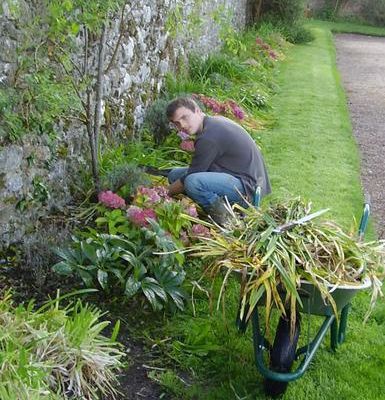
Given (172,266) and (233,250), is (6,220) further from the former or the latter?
(233,250)

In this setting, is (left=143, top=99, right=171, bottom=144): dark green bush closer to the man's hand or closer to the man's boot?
the man's hand

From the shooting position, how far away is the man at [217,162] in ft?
15.4

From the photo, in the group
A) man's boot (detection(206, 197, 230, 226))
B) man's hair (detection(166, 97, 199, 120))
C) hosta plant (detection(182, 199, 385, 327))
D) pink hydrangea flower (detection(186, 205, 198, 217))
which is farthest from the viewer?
man's boot (detection(206, 197, 230, 226))

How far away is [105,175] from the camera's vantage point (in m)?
5.18

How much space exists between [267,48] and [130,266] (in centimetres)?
1186

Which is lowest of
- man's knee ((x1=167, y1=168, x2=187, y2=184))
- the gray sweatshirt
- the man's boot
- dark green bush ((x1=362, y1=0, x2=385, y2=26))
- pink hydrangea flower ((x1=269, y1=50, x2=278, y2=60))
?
dark green bush ((x1=362, y1=0, x2=385, y2=26))

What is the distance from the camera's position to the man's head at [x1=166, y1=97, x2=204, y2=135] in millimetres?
4617

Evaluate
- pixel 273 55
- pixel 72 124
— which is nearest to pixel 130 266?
pixel 72 124

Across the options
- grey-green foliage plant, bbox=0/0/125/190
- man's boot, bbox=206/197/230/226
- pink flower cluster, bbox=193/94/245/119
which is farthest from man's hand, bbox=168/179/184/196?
pink flower cluster, bbox=193/94/245/119

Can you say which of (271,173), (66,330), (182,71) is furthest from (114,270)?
(182,71)

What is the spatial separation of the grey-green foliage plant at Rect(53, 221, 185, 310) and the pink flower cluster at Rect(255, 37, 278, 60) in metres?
11.1

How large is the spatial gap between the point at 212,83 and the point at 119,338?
666cm

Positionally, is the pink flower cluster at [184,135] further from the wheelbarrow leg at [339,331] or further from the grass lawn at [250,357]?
the wheelbarrow leg at [339,331]

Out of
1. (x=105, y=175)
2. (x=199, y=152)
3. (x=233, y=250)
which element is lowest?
(x=105, y=175)
